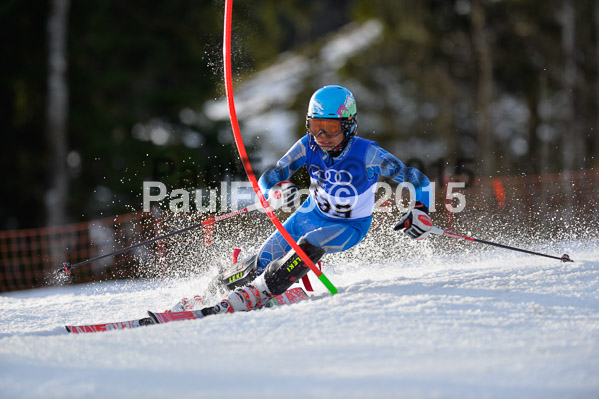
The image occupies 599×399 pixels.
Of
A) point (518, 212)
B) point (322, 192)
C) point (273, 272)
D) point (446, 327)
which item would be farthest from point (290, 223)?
point (518, 212)

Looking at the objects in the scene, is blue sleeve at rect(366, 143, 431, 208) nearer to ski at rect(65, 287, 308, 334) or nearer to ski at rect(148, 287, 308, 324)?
ski at rect(148, 287, 308, 324)

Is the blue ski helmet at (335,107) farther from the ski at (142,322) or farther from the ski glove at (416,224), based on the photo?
the ski at (142,322)

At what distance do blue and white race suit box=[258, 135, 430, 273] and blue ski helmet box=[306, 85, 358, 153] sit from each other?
0.15 meters

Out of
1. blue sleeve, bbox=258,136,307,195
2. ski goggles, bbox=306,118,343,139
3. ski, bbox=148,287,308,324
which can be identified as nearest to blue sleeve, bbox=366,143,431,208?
ski goggles, bbox=306,118,343,139

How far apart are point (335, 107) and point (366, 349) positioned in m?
1.96

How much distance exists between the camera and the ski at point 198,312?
390 cm

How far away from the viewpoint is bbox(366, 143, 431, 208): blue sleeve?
4.30 metres

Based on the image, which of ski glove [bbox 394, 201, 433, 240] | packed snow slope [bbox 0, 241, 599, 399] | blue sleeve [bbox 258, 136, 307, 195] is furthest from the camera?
blue sleeve [bbox 258, 136, 307, 195]

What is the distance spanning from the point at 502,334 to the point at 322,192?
6.32 feet

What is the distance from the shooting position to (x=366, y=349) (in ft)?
9.41

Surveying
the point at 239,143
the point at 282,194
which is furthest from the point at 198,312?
the point at 239,143

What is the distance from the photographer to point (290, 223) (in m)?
4.84

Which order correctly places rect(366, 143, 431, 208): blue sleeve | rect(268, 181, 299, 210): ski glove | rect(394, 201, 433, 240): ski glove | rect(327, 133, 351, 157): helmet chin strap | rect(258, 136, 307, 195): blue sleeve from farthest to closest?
rect(258, 136, 307, 195): blue sleeve, rect(268, 181, 299, 210): ski glove, rect(327, 133, 351, 157): helmet chin strap, rect(366, 143, 431, 208): blue sleeve, rect(394, 201, 433, 240): ski glove

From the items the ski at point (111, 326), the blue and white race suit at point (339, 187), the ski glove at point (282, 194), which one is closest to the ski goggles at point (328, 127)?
the blue and white race suit at point (339, 187)
